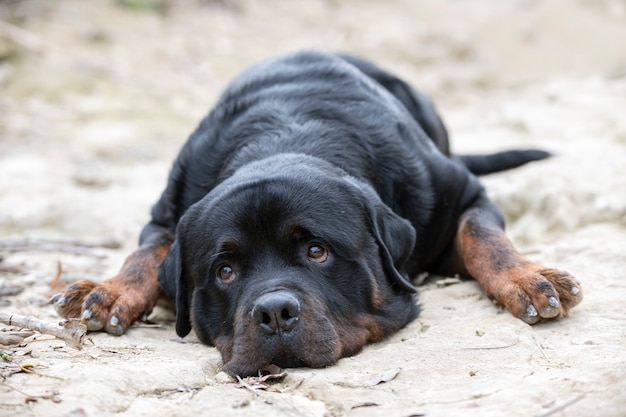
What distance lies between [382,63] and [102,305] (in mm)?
10309

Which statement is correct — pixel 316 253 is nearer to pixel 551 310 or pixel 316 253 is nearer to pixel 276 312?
pixel 276 312

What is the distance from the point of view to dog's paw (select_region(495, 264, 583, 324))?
11.6 feet

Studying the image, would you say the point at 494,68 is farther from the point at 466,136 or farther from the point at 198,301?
the point at 198,301

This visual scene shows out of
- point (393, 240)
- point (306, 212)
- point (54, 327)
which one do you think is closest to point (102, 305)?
point (54, 327)

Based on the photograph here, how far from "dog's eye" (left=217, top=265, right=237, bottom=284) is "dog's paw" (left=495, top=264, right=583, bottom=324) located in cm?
122

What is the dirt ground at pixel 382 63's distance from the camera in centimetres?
279

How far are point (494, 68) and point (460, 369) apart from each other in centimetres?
1092

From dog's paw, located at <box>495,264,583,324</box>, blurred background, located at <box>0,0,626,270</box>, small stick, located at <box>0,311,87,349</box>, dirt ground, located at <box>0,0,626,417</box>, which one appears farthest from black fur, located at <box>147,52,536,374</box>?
blurred background, located at <box>0,0,626,270</box>

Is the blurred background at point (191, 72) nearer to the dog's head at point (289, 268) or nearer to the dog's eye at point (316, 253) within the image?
the dog's head at point (289, 268)

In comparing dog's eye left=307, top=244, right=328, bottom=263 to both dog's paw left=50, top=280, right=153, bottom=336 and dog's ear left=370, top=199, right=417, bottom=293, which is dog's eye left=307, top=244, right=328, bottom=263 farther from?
dog's paw left=50, top=280, right=153, bottom=336

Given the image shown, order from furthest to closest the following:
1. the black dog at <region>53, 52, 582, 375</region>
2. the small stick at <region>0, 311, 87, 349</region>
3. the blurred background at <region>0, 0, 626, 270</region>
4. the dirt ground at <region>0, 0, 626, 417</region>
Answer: the blurred background at <region>0, 0, 626, 270</region>
the black dog at <region>53, 52, 582, 375</region>
the small stick at <region>0, 311, 87, 349</region>
the dirt ground at <region>0, 0, 626, 417</region>

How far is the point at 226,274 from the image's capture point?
A: 12.0ft

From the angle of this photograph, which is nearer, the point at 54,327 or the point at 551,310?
the point at 54,327

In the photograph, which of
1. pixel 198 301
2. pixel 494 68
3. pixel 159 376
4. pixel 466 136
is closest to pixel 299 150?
pixel 198 301
